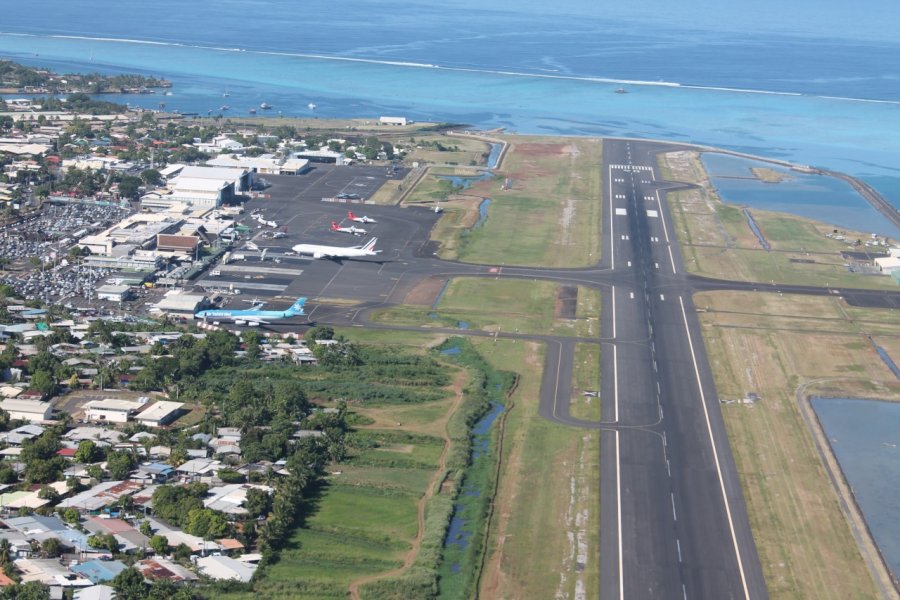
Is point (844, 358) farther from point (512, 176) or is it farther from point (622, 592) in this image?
point (512, 176)

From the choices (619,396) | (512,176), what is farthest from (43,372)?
(512,176)

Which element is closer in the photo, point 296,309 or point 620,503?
point 620,503

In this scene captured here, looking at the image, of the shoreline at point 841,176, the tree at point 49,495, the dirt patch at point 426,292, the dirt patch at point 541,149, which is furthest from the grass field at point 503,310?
the dirt patch at point 541,149

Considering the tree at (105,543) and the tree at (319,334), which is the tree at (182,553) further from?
the tree at (319,334)

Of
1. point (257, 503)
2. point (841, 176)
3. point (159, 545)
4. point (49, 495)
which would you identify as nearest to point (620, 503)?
point (257, 503)

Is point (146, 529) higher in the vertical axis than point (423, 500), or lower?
higher

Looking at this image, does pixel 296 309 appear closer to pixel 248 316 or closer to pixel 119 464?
pixel 248 316
